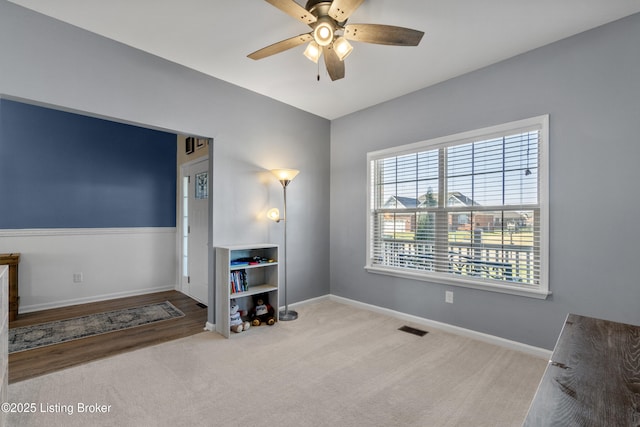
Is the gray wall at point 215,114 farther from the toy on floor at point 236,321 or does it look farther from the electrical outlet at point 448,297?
the electrical outlet at point 448,297

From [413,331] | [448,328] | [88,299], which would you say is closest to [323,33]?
[413,331]

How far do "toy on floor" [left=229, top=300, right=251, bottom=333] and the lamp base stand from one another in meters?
0.47

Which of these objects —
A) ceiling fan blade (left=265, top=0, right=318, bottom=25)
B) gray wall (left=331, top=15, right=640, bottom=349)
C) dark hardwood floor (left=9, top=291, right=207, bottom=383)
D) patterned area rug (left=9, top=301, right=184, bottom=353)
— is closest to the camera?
ceiling fan blade (left=265, top=0, right=318, bottom=25)

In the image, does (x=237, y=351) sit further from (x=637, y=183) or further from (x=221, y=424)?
(x=637, y=183)

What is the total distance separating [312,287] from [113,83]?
128 inches

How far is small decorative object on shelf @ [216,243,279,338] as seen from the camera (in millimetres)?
3055

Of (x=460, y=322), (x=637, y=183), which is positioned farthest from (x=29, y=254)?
(x=637, y=183)

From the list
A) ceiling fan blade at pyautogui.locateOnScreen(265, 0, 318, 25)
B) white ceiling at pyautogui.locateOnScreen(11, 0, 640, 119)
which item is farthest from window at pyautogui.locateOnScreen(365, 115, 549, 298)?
ceiling fan blade at pyautogui.locateOnScreen(265, 0, 318, 25)

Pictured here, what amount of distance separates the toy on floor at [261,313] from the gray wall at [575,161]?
5.97ft

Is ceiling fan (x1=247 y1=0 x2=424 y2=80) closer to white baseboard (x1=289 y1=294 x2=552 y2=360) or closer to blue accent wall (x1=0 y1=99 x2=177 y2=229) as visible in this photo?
white baseboard (x1=289 y1=294 x2=552 y2=360)

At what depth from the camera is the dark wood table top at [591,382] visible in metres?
0.73

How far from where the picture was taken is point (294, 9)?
182 cm

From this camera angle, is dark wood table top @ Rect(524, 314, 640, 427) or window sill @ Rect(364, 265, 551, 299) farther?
window sill @ Rect(364, 265, 551, 299)

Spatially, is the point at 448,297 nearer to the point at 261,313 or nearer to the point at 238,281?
the point at 261,313
